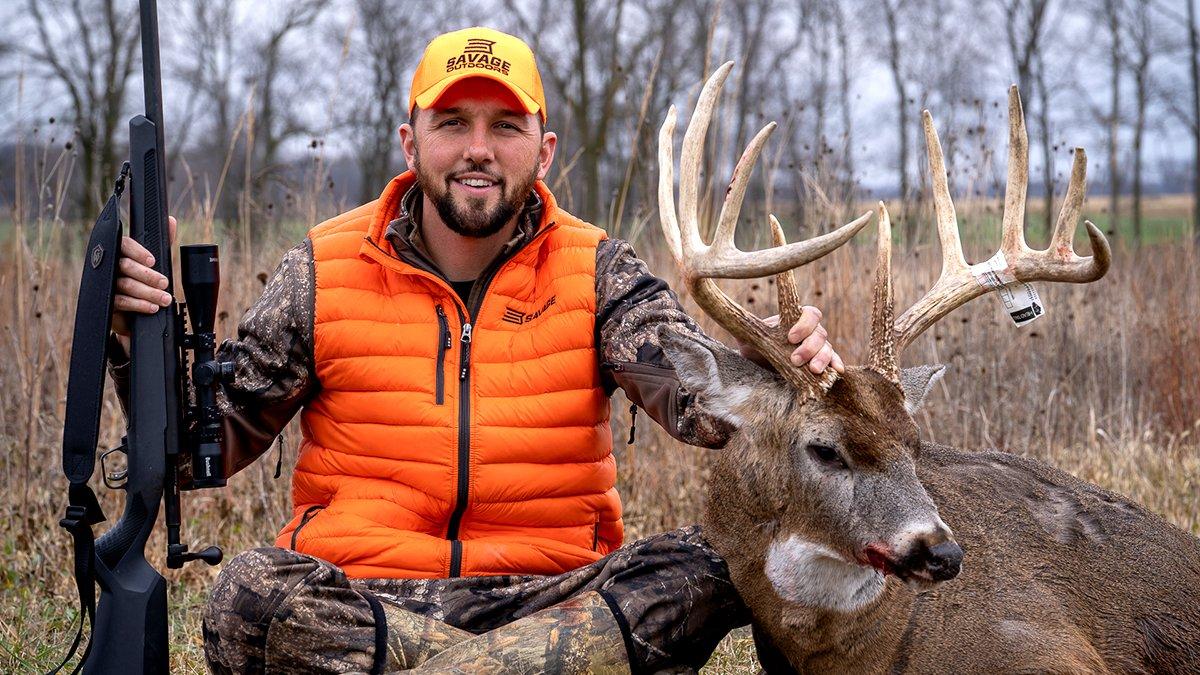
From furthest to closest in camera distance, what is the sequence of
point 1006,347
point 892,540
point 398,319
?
point 1006,347
point 398,319
point 892,540

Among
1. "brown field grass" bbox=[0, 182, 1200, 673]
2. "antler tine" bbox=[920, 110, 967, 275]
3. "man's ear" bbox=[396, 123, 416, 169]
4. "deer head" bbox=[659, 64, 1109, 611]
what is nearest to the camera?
"deer head" bbox=[659, 64, 1109, 611]

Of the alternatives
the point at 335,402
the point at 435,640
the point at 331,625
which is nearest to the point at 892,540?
the point at 435,640

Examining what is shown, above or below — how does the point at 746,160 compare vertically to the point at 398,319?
above

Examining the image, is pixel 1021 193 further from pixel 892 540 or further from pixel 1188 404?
pixel 1188 404

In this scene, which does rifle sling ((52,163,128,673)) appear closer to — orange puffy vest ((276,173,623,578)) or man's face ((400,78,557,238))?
orange puffy vest ((276,173,623,578))

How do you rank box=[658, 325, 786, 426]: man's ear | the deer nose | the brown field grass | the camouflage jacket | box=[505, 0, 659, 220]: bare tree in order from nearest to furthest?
the deer nose → box=[658, 325, 786, 426]: man's ear → the camouflage jacket → the brown field grass → box=[505, 0, 659, 220]: bare tree

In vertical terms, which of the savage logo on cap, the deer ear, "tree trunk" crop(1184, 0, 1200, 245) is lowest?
the deer ear

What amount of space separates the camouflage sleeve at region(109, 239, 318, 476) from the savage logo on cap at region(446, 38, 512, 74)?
2.33ft

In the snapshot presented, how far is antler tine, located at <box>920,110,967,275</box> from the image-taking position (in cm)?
348

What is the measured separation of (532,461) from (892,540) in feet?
3.57

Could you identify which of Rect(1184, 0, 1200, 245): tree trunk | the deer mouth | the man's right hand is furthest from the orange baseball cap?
Rect(1184, 0, 1200, 245): tree trunk

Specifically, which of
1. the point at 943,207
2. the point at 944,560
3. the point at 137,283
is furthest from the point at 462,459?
the point at 943,207

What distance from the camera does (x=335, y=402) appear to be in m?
3.61

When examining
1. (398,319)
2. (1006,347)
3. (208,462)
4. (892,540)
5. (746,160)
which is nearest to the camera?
(892,540)
